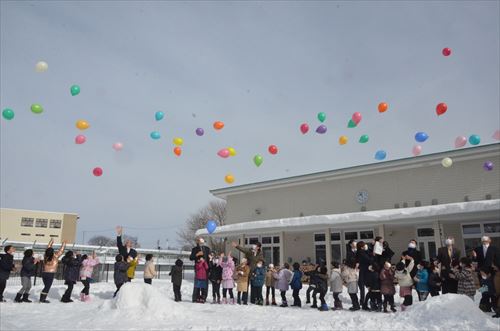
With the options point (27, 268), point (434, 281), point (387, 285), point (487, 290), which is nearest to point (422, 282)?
point (434, 281)

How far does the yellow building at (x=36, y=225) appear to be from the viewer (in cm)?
5844

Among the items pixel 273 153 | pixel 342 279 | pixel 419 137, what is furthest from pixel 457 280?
pixel 273 153

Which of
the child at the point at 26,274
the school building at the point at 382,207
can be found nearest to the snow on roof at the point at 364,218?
the school building at the point at 382,207

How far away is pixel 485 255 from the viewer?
9.20m

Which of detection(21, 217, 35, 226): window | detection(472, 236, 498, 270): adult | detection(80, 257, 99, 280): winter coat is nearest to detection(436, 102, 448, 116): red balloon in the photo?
detection(472, 236, 498, 270): adult

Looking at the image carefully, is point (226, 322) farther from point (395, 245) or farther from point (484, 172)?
point (484, 172)

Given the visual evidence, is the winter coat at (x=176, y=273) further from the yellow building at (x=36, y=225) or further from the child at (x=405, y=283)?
the yellow building at (x=36, y=225)

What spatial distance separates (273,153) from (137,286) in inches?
300

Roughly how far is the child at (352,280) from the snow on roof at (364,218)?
715 centimetres

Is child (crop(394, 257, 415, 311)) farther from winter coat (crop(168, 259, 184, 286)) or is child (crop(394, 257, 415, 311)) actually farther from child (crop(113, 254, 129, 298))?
child (crop(113, 254, 129, 298))

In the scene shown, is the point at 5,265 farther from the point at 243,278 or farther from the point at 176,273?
the point at 243,278

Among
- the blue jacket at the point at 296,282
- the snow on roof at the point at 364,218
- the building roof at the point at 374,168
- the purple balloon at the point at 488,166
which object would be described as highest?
the building roof at the point at 374,168

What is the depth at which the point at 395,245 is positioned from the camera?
1808 cm

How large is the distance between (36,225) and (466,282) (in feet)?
214
